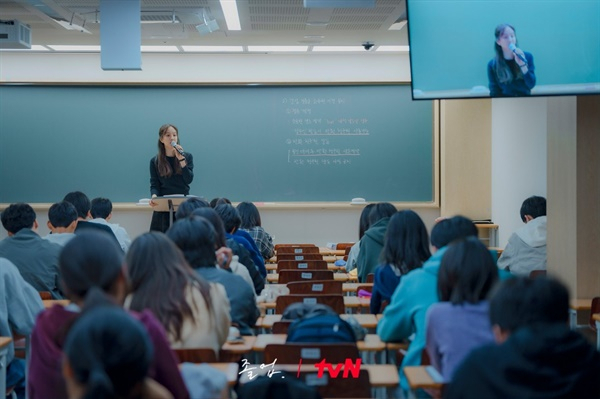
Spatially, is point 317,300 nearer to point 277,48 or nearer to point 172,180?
point 172,180

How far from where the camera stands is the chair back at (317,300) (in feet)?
15.8

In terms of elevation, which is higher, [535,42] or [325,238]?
[535,42]

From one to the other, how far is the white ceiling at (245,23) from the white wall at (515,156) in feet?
5.77

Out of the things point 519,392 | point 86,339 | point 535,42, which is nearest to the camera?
point 86,339

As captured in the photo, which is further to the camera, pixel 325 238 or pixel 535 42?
pixel 325 238

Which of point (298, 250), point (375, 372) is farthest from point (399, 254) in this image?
point (298, 250)

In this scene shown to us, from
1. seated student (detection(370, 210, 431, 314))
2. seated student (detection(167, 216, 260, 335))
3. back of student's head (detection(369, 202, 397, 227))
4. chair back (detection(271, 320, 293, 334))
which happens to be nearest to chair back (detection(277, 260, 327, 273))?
back of student's head (detection(369, 202, 397, 227))

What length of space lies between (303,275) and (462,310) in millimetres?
3169

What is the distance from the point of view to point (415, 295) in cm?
391

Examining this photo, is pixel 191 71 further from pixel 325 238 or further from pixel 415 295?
pixel 415 295

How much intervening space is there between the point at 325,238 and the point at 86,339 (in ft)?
33.2

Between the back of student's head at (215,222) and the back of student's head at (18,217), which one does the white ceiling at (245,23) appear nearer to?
the back of student's head at (18,217)

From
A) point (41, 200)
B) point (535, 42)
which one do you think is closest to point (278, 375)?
point (535, 42)

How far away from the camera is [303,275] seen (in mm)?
6230
